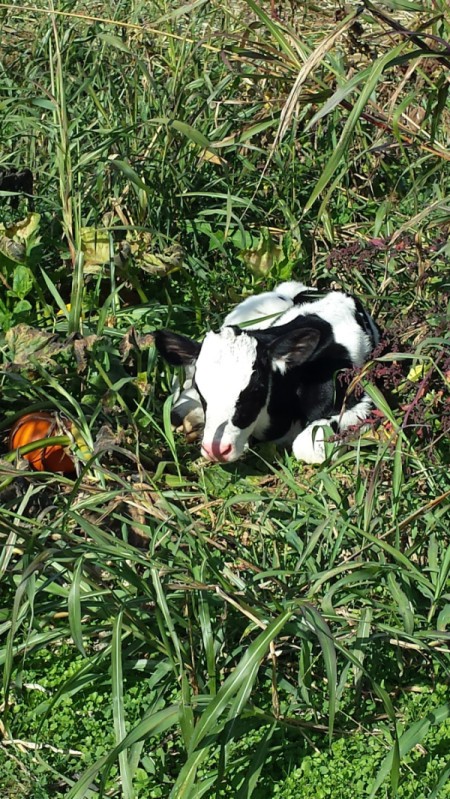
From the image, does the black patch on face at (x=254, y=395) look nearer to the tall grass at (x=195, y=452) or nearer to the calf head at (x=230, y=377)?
the calf head at (x=230, y=377)

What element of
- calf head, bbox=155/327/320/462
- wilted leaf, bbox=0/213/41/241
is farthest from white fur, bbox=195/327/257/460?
wilted leaf, bbox=0/213/41/241

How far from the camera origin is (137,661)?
3320mm

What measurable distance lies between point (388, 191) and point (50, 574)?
3353 mm

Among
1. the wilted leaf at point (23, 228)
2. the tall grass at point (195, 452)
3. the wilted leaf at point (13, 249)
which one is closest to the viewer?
the tall grass at point (195, 452)

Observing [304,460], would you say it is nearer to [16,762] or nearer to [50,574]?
[50,574]

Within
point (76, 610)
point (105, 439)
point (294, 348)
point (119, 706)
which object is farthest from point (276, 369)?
point (119, 706)

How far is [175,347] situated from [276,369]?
49 cm

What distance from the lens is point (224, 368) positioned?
4.45 meters

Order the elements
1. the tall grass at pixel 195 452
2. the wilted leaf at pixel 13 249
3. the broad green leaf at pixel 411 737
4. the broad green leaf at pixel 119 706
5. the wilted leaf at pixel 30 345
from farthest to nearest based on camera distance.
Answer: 1. the wilted leaf at pixel 13 249
2. the wilted leaf at pixel 30 345
3. the tall grass at pixel 195 452
4. the broad green leaf at pixel 411 737
5. the broad green leaf at pixel 119 706

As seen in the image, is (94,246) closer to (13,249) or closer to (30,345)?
(13,249)

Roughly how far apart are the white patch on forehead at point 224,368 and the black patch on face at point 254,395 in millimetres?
27

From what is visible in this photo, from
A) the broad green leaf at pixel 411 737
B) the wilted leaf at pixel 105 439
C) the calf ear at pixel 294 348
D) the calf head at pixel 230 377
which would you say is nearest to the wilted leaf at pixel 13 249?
the calf head at pixel 230 377

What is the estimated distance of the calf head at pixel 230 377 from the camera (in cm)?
439

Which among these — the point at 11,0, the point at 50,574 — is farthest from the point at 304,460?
the point at 11,0
